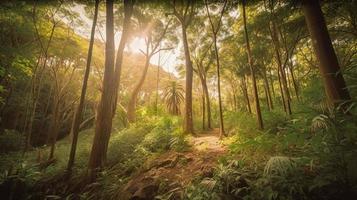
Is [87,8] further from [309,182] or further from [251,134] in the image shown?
[309,182]

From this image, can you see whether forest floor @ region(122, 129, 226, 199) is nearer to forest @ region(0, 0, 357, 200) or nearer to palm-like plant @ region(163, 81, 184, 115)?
forest @ region(0, 0, 357, 200)

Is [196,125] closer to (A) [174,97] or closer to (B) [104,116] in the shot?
(A) [174,97]

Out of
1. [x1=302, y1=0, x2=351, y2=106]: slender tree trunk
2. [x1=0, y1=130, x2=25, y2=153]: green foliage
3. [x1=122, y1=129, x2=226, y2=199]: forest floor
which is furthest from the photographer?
[x1=0, y1=130, x2=25, y2=153]: green foliage

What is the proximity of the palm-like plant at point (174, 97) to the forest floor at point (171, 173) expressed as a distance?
11623mm

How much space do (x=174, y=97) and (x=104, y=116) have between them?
37.8 feet

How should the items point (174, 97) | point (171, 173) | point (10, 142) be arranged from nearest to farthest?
1. point (171, 173)
2. point (10, 142)
3. point (174, 97)

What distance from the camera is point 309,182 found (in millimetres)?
2660

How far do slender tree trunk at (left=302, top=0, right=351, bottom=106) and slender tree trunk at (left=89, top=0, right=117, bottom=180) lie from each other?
6310 millimetres

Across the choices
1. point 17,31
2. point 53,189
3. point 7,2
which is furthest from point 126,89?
point 53,189

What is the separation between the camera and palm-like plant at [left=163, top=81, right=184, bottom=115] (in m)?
18.1

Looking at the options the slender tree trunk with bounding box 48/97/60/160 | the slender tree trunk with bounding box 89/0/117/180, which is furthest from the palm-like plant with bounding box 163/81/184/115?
the slender tree trunk with bounding box 89/0/117/180

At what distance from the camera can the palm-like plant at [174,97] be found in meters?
18.1

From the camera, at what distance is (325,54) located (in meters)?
3.73

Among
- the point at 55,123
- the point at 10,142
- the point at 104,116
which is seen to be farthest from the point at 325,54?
the point at 10,142
